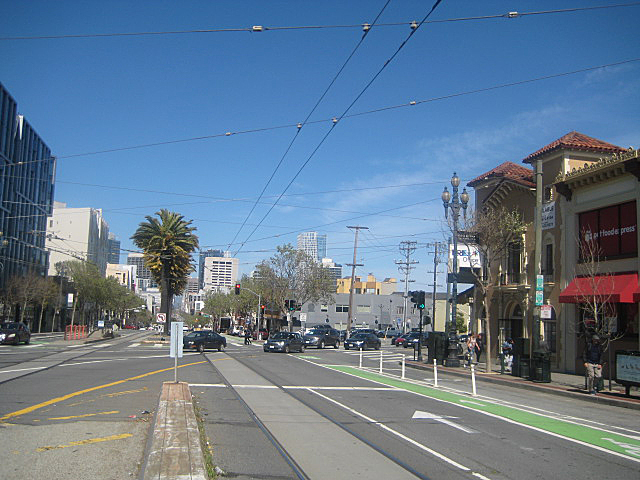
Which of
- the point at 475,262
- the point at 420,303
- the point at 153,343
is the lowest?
the point at 153,343

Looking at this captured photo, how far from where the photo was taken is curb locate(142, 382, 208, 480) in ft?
22.4

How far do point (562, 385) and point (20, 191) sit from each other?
62061 mm

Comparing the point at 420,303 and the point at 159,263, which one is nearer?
the point at 420,303

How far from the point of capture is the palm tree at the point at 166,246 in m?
49.4

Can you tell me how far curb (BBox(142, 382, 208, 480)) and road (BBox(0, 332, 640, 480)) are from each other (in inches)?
14.0

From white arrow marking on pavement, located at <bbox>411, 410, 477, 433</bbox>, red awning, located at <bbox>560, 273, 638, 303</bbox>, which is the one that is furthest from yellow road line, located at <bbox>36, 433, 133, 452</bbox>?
red awning, located at <bbox>560, 273, 638, 303</bbox>

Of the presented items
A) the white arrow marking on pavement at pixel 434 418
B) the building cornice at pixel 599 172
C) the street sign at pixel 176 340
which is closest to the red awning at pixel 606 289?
the building cornice at pixel 599 172

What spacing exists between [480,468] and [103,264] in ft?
398

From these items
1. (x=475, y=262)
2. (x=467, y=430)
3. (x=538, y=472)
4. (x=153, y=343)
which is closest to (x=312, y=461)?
(x=538, y=472)

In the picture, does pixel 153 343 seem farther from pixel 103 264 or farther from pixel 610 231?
pixel 103 264

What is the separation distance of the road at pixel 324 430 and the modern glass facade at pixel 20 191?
44.7 metres

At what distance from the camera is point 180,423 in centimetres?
985

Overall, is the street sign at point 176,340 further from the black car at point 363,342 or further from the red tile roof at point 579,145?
the black car at point 363,342

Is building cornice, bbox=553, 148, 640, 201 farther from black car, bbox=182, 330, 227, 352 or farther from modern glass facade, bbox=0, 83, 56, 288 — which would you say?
modern glass facade, bbox=0, 83, 56, 288
